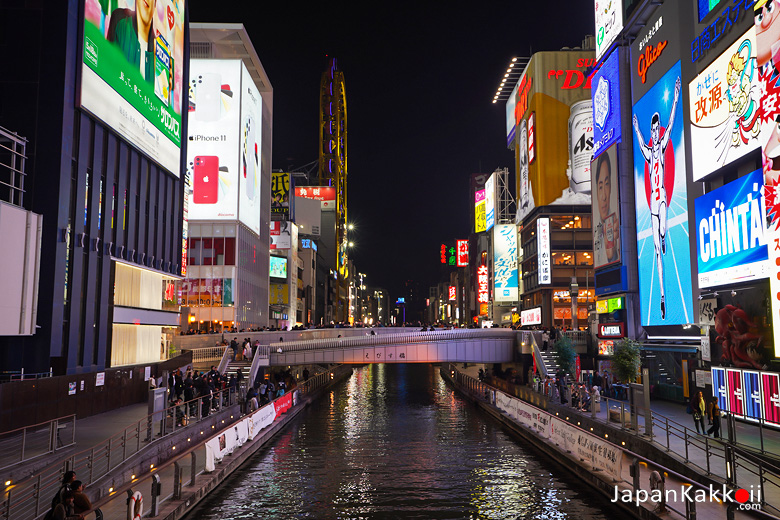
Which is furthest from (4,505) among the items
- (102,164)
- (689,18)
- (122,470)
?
(689,18)

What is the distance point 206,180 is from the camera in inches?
2958

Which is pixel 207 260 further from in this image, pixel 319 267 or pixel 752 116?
pixel 319 267

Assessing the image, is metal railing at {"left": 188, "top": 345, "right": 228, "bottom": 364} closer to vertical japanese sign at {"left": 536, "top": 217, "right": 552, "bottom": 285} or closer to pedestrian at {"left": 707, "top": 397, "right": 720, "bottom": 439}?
pedestrian at {"left": 707, "top": 397, "right": 720, "bottom": 439}

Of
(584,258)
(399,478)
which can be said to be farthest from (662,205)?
(584,258)

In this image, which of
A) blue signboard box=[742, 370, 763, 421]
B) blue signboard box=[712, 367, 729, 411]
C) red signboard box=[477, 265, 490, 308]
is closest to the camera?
blue signboard box=[742, 370, 763, 421]

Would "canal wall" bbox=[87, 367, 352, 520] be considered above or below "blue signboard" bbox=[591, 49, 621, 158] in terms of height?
below

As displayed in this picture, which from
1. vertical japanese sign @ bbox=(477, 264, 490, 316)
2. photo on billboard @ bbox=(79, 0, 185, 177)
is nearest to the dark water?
photo on billboard @ bbox=(79, 0, 185, 177)

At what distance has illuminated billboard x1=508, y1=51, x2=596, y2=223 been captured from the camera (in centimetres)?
8281

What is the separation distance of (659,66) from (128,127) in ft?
109

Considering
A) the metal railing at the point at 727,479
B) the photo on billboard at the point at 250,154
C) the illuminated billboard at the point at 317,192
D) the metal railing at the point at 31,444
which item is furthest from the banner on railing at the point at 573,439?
the illuminated billboard at the point at 317,192

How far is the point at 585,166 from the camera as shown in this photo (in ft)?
269

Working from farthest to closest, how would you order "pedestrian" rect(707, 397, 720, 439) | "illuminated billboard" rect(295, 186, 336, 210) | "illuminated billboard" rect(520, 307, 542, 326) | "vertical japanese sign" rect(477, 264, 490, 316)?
"illuminated billboard" rect(295, 186, 336, 210) → "vertical japanese sign" rect(477, 264, 490, 316) → "illuminated billboard" rect(520, 307, 542, 326) → "pedestrian" rect(707, 397, 720, 439)

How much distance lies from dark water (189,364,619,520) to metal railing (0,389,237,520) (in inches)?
111

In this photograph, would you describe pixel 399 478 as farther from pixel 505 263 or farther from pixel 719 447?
pixel 505 263
